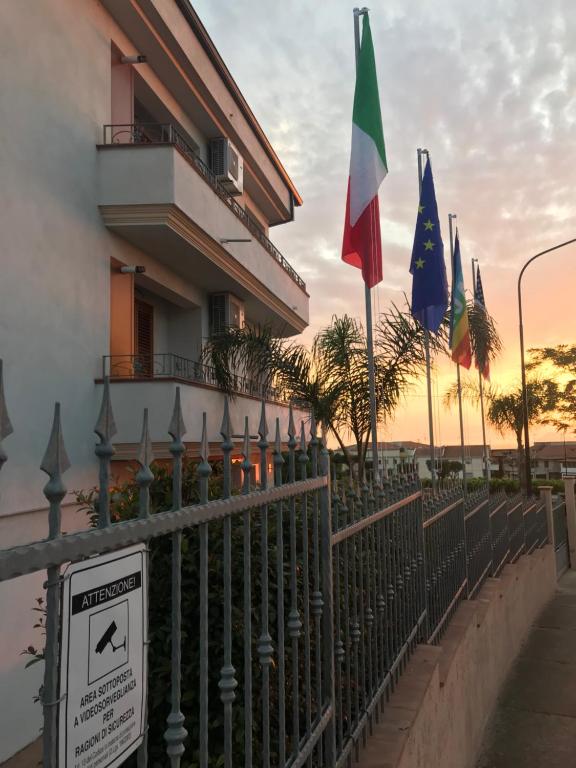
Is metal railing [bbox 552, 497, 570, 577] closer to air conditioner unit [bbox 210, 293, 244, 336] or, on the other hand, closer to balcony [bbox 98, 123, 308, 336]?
air conditioner unit [bbox 210, 293, 244, 336]

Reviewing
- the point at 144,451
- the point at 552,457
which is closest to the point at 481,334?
the point at 144,451

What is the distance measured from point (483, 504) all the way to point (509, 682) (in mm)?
2226

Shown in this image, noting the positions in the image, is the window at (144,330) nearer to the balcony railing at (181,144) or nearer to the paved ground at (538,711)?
the balcony railing at (181,144)

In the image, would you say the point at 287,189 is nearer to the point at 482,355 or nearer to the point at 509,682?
the point at 482,355

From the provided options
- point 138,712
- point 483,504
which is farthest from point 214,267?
point 138,712

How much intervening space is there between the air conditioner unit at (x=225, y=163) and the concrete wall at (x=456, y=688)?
8737 mm

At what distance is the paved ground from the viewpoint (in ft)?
17.0

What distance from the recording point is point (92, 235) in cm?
792

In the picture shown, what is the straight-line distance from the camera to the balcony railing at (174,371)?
28.0 ft

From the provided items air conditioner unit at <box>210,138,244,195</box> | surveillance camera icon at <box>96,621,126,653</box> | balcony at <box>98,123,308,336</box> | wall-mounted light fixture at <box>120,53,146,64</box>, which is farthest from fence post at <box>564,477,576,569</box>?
surveillance camera icon at <box>96,621,126,653</box>

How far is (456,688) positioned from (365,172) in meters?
5.68

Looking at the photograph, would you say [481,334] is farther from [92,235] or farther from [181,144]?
[92,235]

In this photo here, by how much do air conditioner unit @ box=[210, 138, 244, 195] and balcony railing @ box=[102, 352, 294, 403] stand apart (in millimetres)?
3746

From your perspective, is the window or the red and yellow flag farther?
the red and yellow flag
